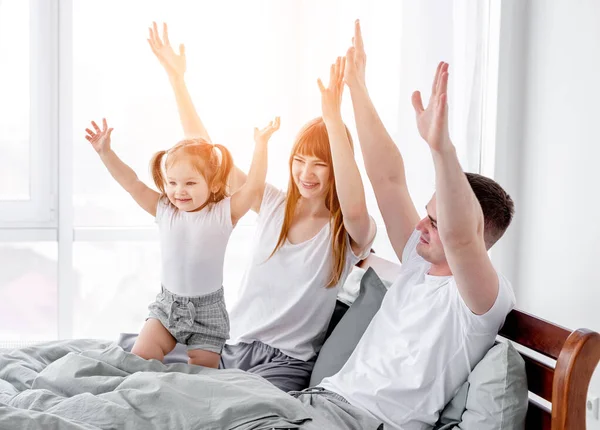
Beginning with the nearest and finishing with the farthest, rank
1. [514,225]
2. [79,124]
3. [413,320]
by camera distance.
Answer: [413,320]
[514,225]
[79,124]

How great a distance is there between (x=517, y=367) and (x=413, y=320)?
26 centimetres

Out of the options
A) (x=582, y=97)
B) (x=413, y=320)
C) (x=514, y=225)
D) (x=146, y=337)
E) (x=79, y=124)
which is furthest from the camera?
(x=79, y=124)

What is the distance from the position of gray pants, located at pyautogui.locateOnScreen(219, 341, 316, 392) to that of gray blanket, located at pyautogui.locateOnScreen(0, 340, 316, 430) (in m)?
0.20

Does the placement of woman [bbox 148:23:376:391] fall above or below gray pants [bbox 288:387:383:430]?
above

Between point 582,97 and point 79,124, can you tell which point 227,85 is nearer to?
point 79,124

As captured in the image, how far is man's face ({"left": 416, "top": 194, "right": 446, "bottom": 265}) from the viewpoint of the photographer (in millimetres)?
1669

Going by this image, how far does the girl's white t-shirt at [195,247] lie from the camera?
2010mm

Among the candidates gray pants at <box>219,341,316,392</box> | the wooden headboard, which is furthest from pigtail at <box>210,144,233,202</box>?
the wooden headboard

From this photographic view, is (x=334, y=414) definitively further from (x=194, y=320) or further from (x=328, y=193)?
(x=328, y=193)

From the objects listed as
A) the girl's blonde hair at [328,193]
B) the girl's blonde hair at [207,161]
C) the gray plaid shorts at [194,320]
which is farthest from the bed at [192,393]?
the girl's blonde hair at [207,161]

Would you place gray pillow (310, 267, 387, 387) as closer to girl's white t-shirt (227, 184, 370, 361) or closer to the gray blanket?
girl's white t-shirt (227, 184, 370, 361)

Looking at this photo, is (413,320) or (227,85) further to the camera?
(227,85)

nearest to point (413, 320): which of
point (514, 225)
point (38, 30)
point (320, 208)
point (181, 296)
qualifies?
point (320, 208)

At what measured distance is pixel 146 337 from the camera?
1961 millimetres
